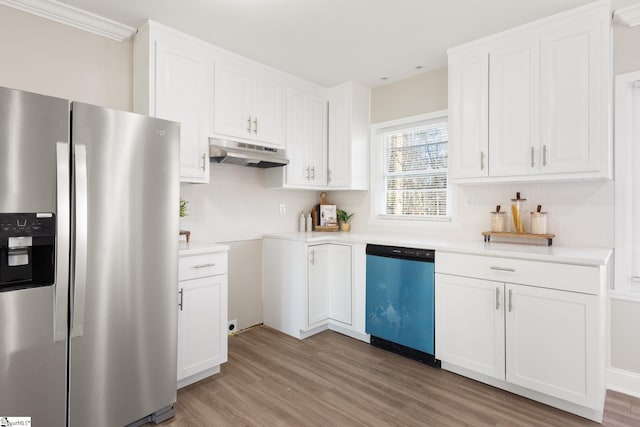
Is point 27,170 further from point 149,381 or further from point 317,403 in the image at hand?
point 317,403

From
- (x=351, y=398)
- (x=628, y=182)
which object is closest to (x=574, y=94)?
(x=628, y=182)

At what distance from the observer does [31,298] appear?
5.08ft

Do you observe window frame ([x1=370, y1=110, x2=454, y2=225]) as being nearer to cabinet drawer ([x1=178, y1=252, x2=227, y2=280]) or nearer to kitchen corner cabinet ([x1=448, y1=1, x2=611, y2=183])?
kitchen corner cabinet ([x1=448, y1=1, x2=611, y2=183])

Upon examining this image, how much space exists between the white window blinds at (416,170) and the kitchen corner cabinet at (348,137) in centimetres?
27

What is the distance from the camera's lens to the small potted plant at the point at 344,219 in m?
3.99

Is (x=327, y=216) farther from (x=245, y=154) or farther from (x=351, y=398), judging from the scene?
(x=351, y=398)

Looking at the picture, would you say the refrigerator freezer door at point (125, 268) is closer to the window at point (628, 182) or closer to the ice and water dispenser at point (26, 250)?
the ice and water dispenser at point (26, 250)

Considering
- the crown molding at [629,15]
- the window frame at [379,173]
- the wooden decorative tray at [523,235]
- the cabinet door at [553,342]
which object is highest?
the crown molding at [629,15]

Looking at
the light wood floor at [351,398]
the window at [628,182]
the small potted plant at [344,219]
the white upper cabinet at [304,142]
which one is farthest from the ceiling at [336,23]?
the light wood floor at [351,398]

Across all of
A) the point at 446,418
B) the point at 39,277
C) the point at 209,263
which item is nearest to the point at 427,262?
the point at 446,418

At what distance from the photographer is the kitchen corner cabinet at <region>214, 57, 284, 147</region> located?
2.87 metres

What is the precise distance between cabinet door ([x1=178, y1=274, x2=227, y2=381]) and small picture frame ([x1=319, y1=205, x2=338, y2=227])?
5.29 feet

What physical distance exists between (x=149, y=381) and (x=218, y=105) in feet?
6.79

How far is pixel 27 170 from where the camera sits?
1.52 metres
